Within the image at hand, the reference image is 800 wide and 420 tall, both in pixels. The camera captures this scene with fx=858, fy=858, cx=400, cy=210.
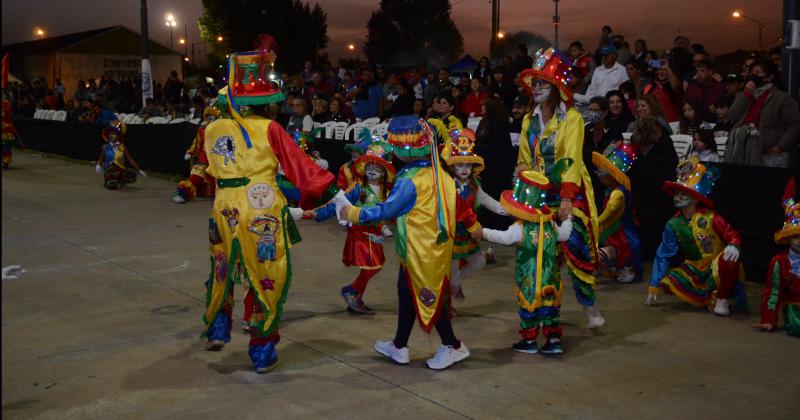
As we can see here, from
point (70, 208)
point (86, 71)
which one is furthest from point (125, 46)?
point (70, 208)

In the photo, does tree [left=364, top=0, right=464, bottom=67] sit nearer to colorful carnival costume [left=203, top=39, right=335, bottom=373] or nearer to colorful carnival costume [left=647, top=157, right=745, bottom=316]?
colorful carnival costume [left=647, top=157, right=745, bottom=316]

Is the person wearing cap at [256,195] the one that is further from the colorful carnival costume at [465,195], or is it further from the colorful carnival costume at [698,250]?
the colorful carnival costume at [698,250]

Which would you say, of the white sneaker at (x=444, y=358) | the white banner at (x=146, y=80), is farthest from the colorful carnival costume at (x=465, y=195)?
the white banner at (x=146, y=80)

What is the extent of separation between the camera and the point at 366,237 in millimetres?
7086

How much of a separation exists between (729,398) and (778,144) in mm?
4331

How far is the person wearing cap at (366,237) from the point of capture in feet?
23.1

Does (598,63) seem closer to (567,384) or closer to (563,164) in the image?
(563,164)

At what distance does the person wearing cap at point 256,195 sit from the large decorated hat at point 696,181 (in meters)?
3.25

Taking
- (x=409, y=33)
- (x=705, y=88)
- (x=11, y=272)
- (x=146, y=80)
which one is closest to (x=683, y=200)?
(x=705, y=88)

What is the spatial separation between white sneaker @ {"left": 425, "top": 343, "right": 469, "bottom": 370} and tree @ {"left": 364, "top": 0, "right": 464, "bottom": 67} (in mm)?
61338

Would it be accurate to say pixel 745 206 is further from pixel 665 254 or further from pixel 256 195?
pixel 256 195

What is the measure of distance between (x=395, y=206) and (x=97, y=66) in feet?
160

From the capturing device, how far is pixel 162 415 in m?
4.77

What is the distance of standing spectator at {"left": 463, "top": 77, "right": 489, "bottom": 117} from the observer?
1355cm
